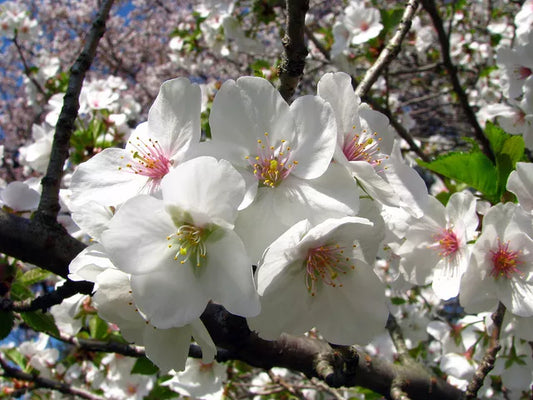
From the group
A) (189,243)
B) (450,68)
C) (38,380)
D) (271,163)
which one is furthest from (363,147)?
(450,68)

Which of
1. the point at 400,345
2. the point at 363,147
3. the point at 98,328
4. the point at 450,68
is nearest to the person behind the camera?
the point at 363,147

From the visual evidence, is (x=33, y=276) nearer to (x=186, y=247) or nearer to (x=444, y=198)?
(x=186, y=247)

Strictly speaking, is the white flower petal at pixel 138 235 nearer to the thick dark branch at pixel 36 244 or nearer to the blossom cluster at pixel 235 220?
the blossom cluster at pixel 235 220

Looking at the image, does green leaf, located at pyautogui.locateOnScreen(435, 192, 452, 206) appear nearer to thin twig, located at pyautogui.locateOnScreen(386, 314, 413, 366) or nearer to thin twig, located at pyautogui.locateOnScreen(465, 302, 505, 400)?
thin twig, located at pyautogui.locateOnScreen(465, 302, 505, 400)

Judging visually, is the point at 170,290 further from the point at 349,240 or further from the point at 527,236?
the point at 527,236

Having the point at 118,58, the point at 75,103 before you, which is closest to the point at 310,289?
the point at 75,103

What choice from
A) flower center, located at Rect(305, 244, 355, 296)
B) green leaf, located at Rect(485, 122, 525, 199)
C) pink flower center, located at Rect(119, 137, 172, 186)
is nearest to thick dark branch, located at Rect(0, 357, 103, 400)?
pink flower center, located at Rect(119, 137, 172, 186)

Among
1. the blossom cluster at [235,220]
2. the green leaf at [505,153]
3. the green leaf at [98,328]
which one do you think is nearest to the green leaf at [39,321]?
the blossom cluster at [235,220]
